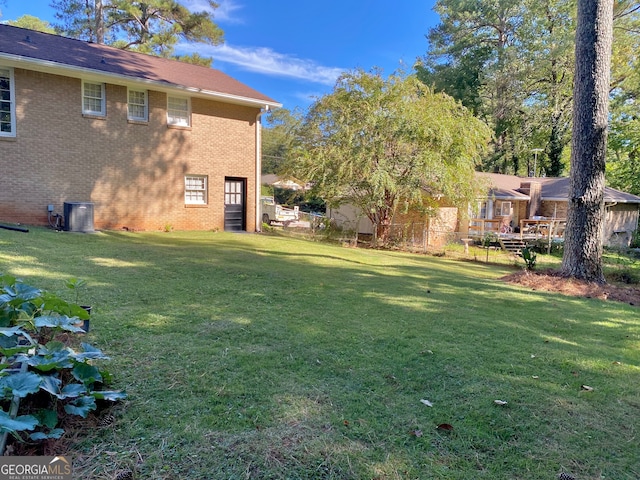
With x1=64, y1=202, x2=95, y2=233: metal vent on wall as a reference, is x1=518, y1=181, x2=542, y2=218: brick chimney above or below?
above

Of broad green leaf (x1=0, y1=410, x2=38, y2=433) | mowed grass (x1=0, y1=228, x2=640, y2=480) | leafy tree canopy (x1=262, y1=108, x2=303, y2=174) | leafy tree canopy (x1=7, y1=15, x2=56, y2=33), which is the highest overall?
leafy tree canopy (x1=7, y1=15, x2=56, y2=33)

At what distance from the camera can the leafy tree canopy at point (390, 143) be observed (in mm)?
15727

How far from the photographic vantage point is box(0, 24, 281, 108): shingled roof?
12.0 meters

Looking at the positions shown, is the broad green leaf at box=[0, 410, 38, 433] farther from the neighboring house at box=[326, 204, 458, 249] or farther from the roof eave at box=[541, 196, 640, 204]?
the roof eave at box=[541, 196, 640, 204]

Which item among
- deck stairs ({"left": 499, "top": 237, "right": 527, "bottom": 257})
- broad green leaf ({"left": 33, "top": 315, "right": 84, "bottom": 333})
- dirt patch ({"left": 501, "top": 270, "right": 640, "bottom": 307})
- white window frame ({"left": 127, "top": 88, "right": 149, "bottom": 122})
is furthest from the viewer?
deck stairs ({"left": 499, "top": 237, "right": 527, "bottom": 257})

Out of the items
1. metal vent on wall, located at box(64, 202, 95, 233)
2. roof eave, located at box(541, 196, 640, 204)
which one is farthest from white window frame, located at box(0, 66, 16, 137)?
roof eave, located at box(541, 196, 640, 204)

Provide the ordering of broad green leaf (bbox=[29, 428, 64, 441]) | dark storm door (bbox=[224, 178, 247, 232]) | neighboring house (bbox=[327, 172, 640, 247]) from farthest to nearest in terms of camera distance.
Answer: neighboring house (bbox=[327, 172, 640, 247])
dark storm door (bbox=[224, 178, 247, 232])
broad green leaf (bbox=[29, 428, 64, 441])

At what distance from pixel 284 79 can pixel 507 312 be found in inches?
1624

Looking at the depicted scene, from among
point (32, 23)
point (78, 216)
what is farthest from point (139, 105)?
point (32, 23)

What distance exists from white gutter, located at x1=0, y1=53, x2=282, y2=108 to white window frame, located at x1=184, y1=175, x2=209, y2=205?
3.15 metres

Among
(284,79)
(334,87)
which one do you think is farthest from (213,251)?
(284,79)

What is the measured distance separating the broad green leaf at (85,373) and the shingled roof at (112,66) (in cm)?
1281

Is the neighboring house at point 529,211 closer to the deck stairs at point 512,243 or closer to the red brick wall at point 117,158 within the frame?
the deck stairs at point 512,243

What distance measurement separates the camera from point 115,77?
13.0m
